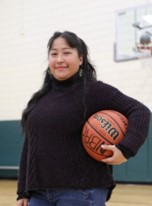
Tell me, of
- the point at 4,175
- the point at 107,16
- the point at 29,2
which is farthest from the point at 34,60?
the point at 4,175

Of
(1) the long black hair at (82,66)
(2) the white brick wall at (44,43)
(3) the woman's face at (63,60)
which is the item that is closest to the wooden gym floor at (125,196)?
(2) the white brick wall at (44,43)

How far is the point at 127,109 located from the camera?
1.67m

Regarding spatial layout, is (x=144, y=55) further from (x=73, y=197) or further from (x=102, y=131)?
(x=73, y=197)

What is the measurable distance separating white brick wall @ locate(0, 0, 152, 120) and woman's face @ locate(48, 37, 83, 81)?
14.2 feet

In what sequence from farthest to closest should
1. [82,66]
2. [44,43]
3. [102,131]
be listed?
[44,43] < [82,66] < [102,131]

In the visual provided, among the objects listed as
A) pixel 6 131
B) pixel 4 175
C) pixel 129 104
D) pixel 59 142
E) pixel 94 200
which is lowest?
pixel 4 175

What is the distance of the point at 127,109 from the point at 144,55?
4.42 m

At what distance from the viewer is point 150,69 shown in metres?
5.94

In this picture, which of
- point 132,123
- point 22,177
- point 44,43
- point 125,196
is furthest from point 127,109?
point 44,43

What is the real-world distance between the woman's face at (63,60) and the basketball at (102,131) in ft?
0.76

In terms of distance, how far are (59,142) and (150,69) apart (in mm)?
4543

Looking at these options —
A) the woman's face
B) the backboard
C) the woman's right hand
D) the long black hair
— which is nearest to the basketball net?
the backboard

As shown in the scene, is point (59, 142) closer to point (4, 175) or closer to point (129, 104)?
point (129, 104)

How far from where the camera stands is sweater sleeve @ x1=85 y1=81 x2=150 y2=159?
1.59 meters
